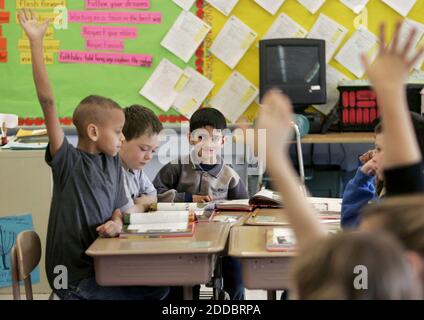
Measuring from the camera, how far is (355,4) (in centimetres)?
452

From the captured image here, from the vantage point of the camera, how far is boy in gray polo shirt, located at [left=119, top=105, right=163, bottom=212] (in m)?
2.70

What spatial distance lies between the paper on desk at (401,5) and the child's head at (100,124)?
2.78m

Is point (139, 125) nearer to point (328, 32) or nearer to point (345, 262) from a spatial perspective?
point (345, 262)

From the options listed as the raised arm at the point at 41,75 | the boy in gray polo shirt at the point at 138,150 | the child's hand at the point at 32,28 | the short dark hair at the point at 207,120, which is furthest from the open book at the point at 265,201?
the child's hand at the point at 32,28

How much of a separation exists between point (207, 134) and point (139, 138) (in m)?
0.51

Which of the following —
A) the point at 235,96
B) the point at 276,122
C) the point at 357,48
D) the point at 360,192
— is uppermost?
the point at 357,48

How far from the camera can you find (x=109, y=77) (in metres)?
4.64

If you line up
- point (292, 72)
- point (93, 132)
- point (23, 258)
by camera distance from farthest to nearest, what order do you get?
point (292, 72) → point (93, 132) → point (23, 258)

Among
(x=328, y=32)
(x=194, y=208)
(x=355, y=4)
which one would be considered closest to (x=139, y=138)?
(x=194, y=208)

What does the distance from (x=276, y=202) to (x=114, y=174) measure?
0.79 metres

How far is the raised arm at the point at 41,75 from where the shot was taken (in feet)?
6.13

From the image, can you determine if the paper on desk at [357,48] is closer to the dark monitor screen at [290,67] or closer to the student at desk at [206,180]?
the dark monitor screen at [290,67]

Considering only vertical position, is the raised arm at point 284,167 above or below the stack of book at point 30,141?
below
